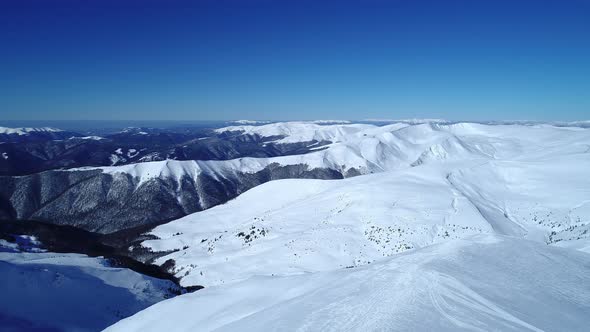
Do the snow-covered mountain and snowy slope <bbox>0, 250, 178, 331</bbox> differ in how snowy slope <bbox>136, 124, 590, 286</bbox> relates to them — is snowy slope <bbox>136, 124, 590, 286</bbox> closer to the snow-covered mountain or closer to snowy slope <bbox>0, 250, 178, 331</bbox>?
the snow-covered mountain

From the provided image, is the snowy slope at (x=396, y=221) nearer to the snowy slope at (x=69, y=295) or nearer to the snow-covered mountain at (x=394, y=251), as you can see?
the snow-covered mountain at (x=394, y=251)

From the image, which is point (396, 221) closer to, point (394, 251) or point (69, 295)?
point (394, 251)

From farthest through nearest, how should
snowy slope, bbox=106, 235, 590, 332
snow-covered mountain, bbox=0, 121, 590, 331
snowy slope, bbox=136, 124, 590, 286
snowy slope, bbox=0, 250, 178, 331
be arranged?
snowy slope, bbox=136, 124, 590, 286 < snowy slope, bbox=0, 250, 178, 331 < snow-covered mountain, bbox=0, 121, 590, 331 < snowy slope, bbox=106, 235, 590, 332

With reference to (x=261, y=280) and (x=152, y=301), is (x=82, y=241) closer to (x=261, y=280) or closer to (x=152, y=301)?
(x=152, y=301)

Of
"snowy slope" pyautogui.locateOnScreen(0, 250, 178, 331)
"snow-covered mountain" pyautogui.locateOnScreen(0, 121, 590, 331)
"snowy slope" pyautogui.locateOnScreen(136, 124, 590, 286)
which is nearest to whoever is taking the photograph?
"snow-covered mountain" pyautogui.locateOnScreen(0, 121, 590, 331)

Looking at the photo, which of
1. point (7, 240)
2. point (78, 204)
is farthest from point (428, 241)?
point (78, 204)

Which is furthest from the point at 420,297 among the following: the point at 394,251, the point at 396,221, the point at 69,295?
the point at 69,295

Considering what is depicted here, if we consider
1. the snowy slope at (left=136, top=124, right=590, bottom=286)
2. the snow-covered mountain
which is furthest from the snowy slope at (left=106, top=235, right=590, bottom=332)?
the snowy slope at (left=136, top=124, right=590, bottom=286)
